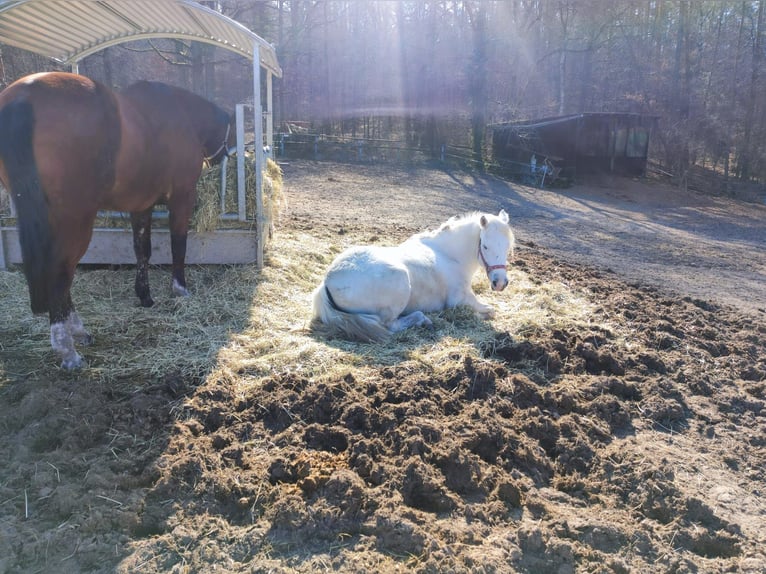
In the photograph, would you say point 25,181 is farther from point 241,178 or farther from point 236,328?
point 241,178

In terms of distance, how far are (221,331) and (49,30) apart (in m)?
4.09

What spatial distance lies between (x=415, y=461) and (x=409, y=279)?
8.50 feet

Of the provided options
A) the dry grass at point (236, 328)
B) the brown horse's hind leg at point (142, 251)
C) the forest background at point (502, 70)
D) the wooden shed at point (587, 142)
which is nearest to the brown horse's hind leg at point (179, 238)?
the dry grass at point (236, 328)

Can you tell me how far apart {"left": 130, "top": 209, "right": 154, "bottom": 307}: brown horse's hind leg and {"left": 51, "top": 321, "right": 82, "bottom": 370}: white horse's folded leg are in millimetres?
1552

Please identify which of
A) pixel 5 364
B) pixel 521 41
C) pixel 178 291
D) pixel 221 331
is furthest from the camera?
pixel 521 41

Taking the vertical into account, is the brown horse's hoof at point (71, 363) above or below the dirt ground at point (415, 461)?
above

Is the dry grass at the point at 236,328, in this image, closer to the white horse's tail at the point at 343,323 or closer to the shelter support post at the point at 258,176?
the white horse's tail at the point at 343,323

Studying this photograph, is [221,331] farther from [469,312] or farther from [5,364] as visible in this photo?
[469,312]

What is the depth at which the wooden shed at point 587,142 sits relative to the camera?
21.9m

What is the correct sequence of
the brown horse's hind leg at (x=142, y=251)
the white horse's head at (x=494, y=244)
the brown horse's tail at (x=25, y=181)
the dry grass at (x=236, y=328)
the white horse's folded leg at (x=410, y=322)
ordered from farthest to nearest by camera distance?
the brown horse's hind leg at (x=142, y=251)
the white horse's head at (x=494, y=244)
the white horse's folded leg at (x=410, y=322)
the dry grass at (x=236, y=328)
the brown horse's tail at (x=25, y=181)

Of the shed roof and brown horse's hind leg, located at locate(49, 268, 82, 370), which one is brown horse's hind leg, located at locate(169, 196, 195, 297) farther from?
the shed roof

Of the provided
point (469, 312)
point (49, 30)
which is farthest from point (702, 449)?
point (49, 30)

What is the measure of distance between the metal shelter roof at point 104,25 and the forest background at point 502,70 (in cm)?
1598

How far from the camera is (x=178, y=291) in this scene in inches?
225
